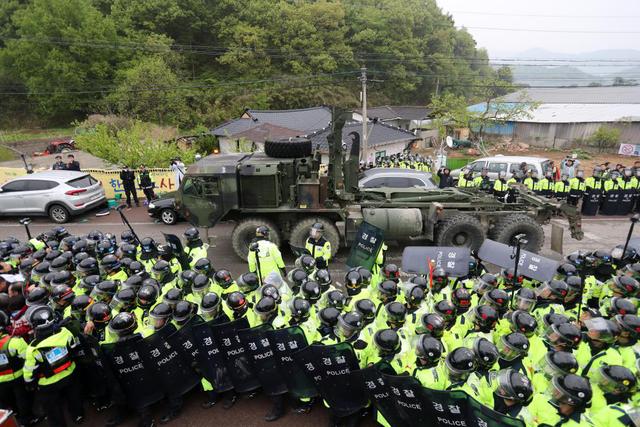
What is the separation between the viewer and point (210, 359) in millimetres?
4359

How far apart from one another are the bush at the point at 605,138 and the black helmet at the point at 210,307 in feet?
101

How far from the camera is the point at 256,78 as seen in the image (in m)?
36.6

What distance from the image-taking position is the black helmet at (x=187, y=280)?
5215 millimetres

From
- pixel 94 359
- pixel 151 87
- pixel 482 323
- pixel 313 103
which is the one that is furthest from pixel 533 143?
pixel 94 359

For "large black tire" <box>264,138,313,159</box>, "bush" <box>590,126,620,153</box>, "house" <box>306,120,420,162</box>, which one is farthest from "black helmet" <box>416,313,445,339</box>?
"bush" <box>590,126,620,153</box>

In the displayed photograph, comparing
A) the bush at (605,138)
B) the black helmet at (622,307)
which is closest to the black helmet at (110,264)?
the black helmet at (622,307)

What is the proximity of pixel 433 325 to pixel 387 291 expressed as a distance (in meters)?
0.94

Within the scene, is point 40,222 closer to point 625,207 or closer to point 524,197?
point 524,197

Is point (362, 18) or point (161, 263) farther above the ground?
point (362, 18)

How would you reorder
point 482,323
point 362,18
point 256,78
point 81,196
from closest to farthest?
point 482,323 → point 81,196 → point 256,78 → point 362,18

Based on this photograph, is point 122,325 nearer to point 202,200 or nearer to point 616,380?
point 616,380

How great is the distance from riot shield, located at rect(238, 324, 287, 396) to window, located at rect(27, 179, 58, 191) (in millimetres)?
10643

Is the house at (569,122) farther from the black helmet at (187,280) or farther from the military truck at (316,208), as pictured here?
the black helmet at (187,280)

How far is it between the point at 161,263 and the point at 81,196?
8.12m
